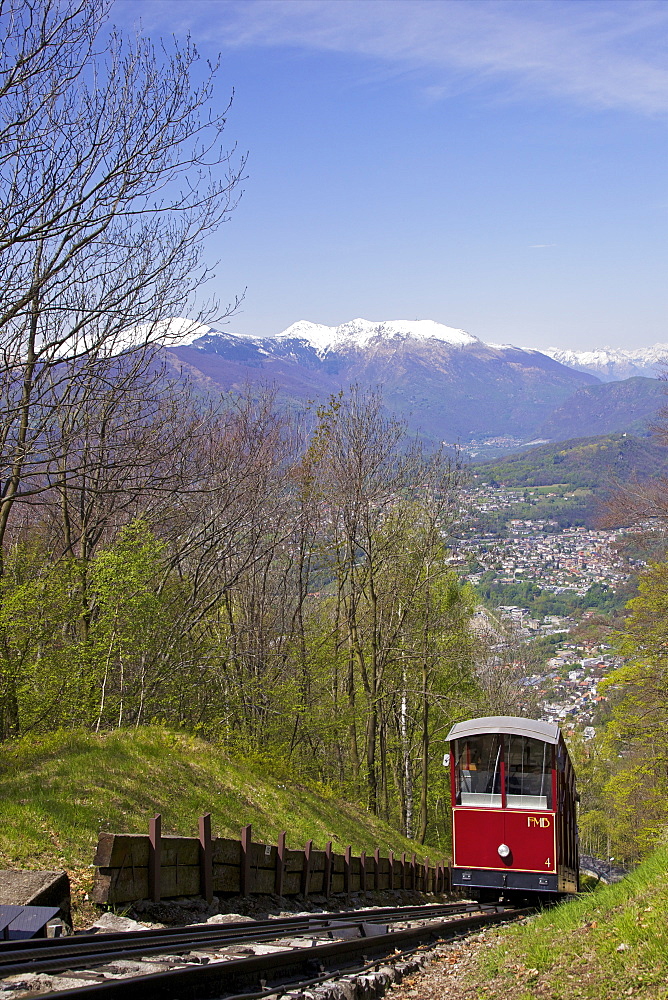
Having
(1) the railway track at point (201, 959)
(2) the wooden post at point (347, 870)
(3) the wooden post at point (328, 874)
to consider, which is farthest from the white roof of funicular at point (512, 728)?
(1) the railway track at point (201, 959)

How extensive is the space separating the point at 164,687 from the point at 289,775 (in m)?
3.74

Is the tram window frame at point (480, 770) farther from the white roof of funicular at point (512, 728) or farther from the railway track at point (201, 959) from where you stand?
the railway track at point (201, 959)

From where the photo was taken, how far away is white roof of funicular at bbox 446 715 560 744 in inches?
727

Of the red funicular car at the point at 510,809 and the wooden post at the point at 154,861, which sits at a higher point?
the wooden post at the point at 154,861

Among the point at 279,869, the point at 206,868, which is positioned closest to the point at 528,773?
the point at 279,869

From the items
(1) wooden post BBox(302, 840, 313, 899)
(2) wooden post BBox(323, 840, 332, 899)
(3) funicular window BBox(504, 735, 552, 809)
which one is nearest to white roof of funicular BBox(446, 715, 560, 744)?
(3) funicular window BBox(504, 735, 552, 809)

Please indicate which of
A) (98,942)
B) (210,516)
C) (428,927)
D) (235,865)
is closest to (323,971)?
(98,942)

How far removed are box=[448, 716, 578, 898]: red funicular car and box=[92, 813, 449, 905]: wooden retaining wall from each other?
4.25 metres

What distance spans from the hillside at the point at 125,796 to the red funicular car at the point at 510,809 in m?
2.57

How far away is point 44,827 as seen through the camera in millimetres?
10430

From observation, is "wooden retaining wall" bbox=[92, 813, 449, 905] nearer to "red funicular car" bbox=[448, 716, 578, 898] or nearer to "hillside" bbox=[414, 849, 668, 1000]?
"hillside" bbox=[414, 849, 668, 1000]

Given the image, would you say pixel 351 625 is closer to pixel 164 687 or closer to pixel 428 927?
pixel 164 687

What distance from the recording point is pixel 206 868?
31.8 feet

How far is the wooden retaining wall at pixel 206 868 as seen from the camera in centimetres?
824
